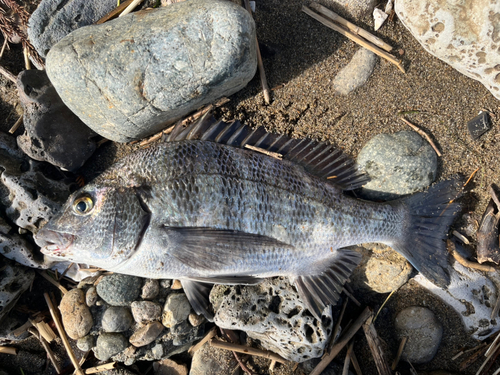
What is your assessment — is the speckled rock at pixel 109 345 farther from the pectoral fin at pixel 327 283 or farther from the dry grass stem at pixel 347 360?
the dry grass stem at pixel 347 360

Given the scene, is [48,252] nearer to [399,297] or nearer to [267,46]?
[267,46]

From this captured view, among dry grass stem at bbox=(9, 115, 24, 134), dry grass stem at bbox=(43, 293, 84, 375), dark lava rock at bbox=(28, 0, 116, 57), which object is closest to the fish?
dry grass stem at bbox=(43, 293, 84, 375)

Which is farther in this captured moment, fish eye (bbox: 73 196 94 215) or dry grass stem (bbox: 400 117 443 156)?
dry grass stem (bbox: 400 117 443 156)

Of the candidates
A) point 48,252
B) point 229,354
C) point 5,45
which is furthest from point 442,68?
point 5,45

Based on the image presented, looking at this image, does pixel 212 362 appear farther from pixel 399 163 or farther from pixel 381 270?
pixel 399 163

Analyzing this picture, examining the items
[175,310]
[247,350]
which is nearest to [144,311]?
[175,310]

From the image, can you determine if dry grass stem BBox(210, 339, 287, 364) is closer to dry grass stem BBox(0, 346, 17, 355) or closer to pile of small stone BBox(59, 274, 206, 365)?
pile of small stone BBox(59, 274, 206, 365)
